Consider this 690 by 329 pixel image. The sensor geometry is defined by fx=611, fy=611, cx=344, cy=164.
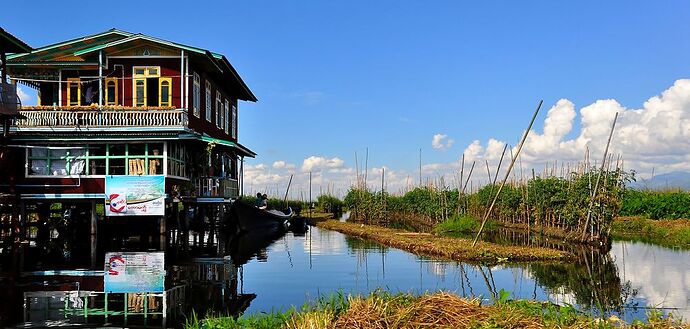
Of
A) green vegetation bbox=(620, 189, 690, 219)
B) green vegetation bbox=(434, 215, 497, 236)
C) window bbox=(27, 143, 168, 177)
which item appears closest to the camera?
window bbox=(27, 143, 168, 177)

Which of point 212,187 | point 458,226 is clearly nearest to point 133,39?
point 212,187

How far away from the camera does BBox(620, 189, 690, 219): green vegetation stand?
1228 inches

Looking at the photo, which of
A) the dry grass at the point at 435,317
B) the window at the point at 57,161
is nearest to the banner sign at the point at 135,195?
the window at the point at 57,161

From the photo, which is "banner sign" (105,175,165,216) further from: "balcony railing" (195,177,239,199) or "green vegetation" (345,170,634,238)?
"green vegetation" (345,170,634,238)

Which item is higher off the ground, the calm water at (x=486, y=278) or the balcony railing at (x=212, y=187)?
the balcony railing at (x=212, y=187)

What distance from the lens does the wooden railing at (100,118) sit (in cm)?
1914

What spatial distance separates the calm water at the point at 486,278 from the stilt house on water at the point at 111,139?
15.0 feet

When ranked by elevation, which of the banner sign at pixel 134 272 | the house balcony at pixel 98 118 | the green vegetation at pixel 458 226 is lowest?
the banner sign at pixel 134 272

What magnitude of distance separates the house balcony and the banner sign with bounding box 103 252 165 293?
13.1ft

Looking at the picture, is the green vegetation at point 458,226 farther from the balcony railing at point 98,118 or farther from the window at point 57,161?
the window at point 57,161

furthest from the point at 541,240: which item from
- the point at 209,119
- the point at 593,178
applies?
the point at 209,119

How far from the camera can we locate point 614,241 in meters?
24.4

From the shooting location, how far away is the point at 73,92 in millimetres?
21188

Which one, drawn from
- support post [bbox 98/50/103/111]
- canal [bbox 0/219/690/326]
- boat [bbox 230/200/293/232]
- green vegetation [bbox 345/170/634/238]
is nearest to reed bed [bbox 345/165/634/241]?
green vegetation [bbox 345/170/634/238]
